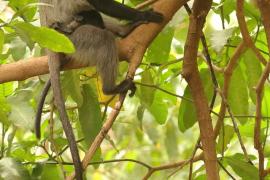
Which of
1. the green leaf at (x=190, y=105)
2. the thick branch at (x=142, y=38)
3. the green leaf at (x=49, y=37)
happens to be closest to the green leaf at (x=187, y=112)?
the green leaf at (x=190, y=105)

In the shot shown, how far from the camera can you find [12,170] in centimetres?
161

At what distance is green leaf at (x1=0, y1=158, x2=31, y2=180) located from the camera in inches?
63.3

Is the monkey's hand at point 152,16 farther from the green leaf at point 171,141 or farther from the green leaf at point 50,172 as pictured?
the green leaf at point 171,141

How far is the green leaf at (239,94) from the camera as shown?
74.6 inches

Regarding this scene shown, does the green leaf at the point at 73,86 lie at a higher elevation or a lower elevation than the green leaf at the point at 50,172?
higher

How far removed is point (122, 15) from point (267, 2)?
2.51 feet

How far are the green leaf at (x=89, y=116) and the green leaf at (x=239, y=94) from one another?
45 cm

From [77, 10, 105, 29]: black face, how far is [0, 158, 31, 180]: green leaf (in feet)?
2.80

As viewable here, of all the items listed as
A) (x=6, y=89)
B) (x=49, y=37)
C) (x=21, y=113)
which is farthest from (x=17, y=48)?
(x=49, y=37)

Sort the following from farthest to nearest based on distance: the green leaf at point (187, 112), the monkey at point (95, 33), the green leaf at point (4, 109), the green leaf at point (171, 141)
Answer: the green leaf at point (171, 141) < the monkey at point (95, 33) < the green leaf at point (187, 112) < the green leaf at point (4, 109)

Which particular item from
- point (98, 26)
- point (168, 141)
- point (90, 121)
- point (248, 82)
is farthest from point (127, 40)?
point (168, 141)

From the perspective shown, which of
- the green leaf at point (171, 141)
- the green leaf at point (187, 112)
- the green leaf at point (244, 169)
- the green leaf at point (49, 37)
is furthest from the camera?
the green leaf at point (171, 141)

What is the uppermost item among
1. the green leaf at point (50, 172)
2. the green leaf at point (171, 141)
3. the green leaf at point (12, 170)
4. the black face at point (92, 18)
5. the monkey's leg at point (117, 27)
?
the black face at point (92, 18)

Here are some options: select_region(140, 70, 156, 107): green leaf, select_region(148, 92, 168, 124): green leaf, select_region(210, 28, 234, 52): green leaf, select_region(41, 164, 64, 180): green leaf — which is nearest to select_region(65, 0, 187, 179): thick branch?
select_region(210, 28, 234, 52): green leaf
